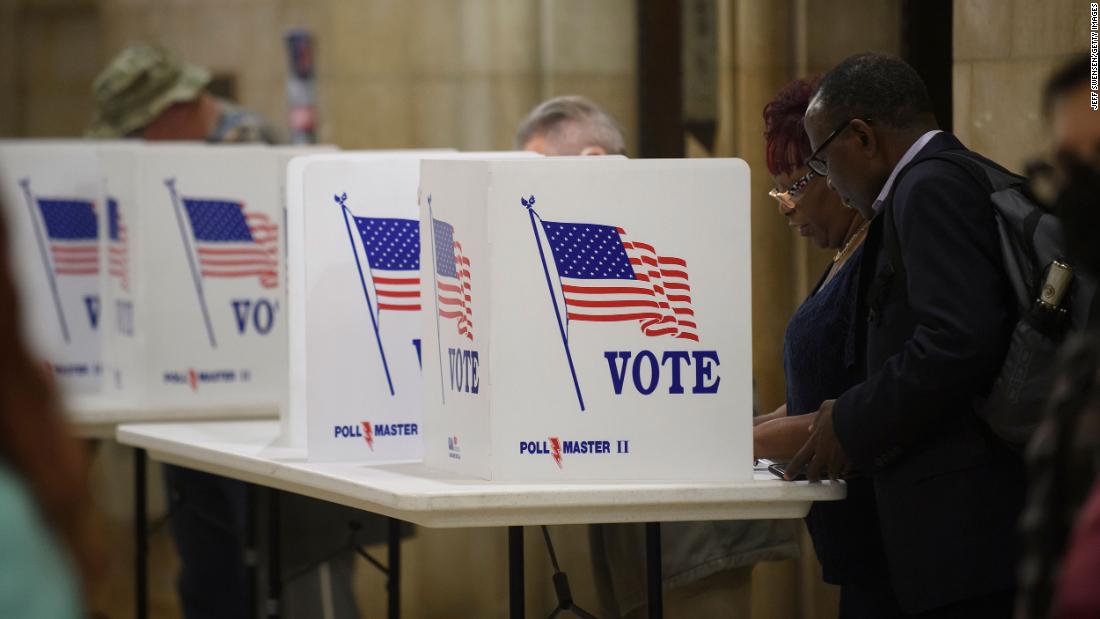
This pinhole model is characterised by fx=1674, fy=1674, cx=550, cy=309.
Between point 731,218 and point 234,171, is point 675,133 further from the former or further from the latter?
point 731,218

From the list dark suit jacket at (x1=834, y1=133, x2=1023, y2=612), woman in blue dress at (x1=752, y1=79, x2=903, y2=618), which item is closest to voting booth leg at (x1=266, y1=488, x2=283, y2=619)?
woman in blue dress at (x1=752, y1=79, x2=903, y2=618)

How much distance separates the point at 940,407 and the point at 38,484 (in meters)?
1.75

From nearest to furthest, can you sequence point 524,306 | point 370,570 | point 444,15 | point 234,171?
point 524,306, point 234,171, point 370,570, point 444,15

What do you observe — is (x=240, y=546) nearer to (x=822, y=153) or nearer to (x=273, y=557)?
(x=273, y=557)

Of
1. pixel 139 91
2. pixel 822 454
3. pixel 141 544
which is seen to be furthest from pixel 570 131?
pixel 139 91

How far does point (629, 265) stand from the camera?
3.02 m

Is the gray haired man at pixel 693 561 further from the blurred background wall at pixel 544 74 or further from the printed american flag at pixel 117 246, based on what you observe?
the printed american flag at pixel 117 246

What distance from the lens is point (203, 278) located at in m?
4.86

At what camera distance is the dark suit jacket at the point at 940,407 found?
9.27ft

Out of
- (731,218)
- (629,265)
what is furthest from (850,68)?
(629,265)

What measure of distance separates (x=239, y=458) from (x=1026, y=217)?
1752 mm

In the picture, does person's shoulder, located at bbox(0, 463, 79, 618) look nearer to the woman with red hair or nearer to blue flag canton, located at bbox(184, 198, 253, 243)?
A: the woman with red hair

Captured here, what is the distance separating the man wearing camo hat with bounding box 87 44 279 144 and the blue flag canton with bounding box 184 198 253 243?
5.34 feet

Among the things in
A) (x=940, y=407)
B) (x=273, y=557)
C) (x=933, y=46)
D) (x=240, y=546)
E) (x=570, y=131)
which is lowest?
(x=240, y=546)
